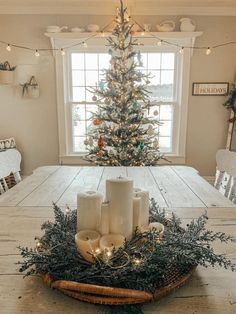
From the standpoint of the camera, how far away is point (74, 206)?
1.37m

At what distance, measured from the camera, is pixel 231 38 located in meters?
3.72

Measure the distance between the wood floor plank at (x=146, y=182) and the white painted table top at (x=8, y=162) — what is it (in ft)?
2.83

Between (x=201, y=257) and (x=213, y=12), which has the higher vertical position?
(x=213, y=12)

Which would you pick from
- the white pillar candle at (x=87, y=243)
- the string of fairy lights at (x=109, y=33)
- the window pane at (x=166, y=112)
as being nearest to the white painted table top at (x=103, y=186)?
the white pillar candle at (x=87, y=243)

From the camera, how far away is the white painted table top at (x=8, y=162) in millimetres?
1903

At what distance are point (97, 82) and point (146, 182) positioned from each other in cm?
242

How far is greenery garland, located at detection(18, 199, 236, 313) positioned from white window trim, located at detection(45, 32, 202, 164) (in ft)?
10.4

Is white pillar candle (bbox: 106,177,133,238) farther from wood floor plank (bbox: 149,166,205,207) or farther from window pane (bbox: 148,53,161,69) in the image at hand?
window pane (bbox: 148,53,161,69)

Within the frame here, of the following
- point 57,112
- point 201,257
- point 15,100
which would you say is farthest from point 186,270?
point 15,100

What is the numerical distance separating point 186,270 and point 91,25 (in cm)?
352

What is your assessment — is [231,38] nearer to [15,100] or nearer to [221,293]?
[15,100]

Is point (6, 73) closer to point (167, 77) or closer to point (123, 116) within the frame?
point (123, 116)

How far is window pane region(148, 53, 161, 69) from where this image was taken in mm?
3844

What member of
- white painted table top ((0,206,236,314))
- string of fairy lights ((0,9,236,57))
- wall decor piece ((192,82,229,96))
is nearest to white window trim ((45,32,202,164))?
string of fairy lights ((0,9,236,57))
